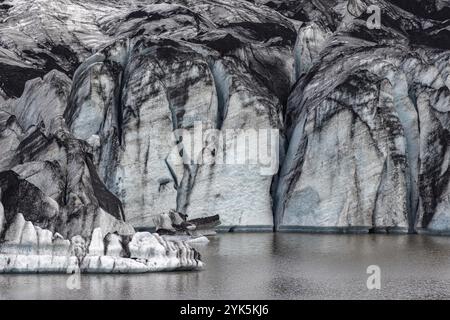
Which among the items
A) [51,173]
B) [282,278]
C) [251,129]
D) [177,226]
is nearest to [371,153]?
Result: [251,129]

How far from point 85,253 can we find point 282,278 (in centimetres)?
908

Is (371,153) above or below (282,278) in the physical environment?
above

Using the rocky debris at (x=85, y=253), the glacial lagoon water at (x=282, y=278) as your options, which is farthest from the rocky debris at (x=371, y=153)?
the rocky debris at (x=85, y=253)

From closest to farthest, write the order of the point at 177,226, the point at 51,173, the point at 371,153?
1. the point at 51,173
2. the point at 177,226
3. the point at 371,153

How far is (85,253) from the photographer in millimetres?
35656

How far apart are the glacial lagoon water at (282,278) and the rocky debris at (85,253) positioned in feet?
2.61

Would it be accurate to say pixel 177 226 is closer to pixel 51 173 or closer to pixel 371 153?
pixel 51 173

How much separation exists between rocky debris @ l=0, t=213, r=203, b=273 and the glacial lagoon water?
0.80 m

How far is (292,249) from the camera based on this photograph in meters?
45.4

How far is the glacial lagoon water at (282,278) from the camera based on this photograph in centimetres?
3061

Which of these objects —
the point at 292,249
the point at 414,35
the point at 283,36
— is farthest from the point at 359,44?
the point at 292,249

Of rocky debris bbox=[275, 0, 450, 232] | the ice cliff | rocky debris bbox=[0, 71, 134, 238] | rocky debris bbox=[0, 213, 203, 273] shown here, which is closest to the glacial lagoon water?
rocky debris bbox=[0, 213, 203, 273]

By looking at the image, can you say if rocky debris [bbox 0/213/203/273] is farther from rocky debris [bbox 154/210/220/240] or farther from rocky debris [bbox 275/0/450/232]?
rocky debris [bbox 275/0/450/232]
